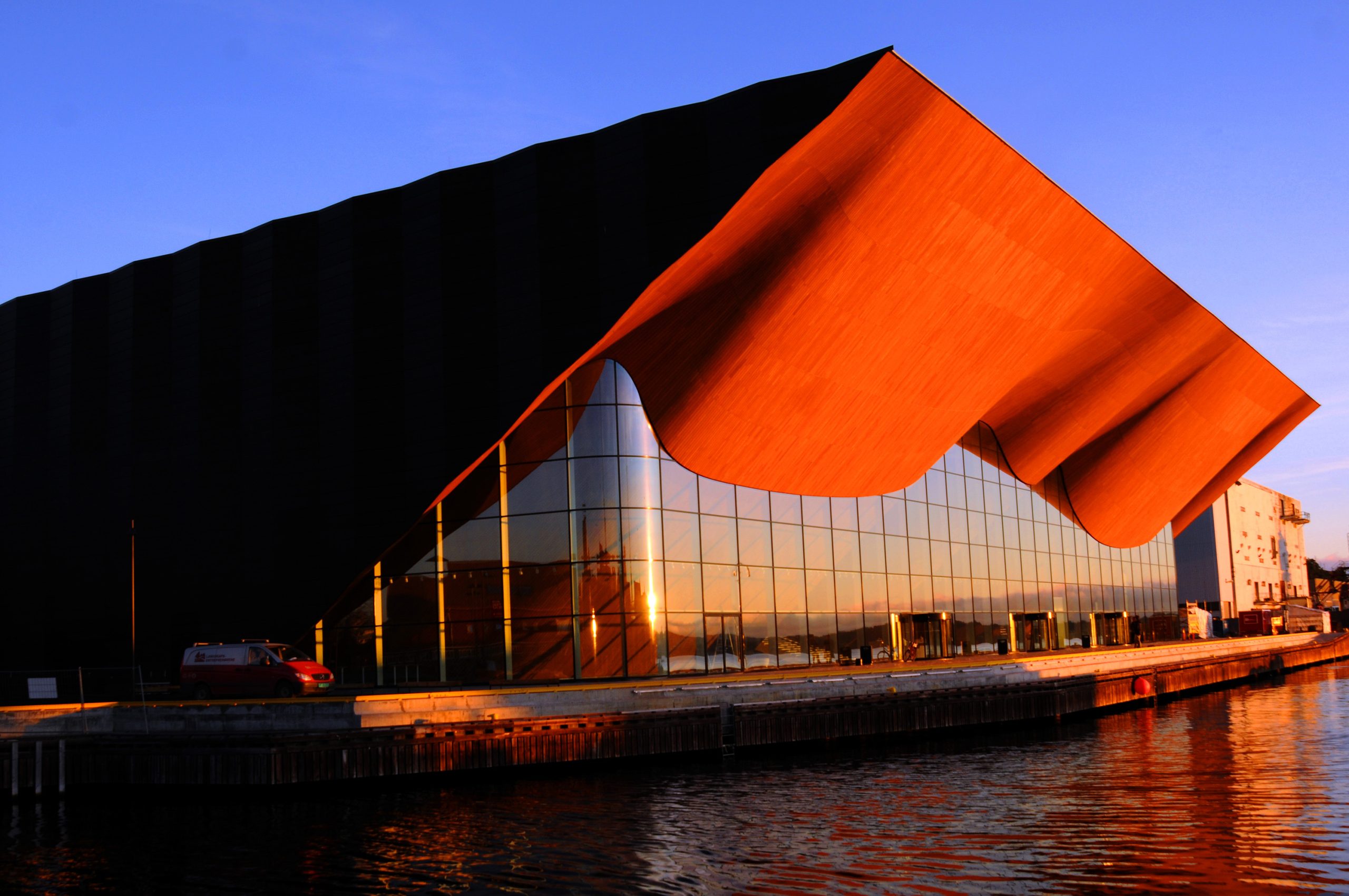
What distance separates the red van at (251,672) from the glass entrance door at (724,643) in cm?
1164

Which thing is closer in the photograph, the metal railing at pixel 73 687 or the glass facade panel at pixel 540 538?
the metal railing at pixel 73 687

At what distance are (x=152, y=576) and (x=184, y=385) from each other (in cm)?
681

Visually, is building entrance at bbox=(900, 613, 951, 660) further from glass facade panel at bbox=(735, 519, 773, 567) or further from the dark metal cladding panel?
the dark metal cladding panel

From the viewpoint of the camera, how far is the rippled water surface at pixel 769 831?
49.7 feet

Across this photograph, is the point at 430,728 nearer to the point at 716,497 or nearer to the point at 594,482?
the point at 594,482

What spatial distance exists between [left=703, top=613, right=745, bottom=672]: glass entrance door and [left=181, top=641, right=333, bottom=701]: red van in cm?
1164

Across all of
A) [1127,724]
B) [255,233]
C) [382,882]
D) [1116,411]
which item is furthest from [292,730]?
[1116,411]

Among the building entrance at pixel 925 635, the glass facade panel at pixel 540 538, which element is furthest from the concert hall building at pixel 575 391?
the building entrance at pixel 925 635

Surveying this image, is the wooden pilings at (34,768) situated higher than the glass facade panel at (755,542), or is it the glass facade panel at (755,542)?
the glass facade panel at (755,542)

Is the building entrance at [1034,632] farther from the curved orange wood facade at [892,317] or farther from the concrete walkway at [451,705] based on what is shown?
the concrete walkway at [451,705]

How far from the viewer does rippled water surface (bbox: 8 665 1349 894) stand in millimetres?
15148

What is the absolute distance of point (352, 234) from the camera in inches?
1475

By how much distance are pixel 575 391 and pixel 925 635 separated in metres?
20.6

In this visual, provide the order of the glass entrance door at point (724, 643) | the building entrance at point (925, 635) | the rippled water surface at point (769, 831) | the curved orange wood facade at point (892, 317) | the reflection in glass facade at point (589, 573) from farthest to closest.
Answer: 1. the building entrance at point (925, 635)
2. the glass entrance door at point (724, 643)
3. the reflection in glass facade at point (589, 573)
4. the curved orange wood facade at point (892, 317)
5. the rippled water surface at point (769, 831)
